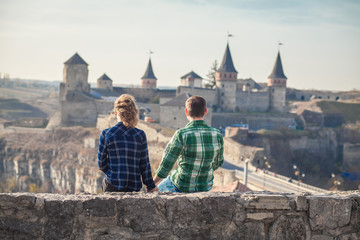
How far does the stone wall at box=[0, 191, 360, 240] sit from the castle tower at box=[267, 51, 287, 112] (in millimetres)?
54238

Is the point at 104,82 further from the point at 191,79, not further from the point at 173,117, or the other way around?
the point at 173,117

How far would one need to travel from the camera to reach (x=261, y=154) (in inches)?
1462

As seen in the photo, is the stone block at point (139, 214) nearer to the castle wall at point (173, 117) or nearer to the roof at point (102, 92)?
the castle wall at point (173, 117)

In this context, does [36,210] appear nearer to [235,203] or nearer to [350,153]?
[235,203]

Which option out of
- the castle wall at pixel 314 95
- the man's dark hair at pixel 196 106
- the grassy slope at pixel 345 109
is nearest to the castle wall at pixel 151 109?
the grassy slope at pixel 345 109

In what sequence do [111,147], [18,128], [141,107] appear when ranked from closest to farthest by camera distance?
[111,147], [141,107], [18,128]

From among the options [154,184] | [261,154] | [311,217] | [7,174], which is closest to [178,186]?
[154,184]

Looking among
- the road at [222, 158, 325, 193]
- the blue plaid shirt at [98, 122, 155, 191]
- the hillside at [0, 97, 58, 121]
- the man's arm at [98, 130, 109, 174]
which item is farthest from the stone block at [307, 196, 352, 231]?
the hillside at [0, 97, 58, 121]

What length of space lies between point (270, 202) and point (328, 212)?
A: 558 mm

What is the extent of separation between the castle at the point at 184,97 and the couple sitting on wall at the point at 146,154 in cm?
3781

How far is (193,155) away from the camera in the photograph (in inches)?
176

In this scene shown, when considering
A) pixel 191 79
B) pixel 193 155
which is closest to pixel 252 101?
pixel 191 79

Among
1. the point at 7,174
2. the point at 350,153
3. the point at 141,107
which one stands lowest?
the point at 7,174

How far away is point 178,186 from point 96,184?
34322 mm
